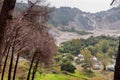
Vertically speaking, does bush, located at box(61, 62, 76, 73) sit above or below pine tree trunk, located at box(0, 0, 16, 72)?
below

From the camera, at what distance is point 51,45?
48.5 m

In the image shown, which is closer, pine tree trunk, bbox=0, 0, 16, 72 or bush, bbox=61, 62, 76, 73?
pine tree trunk, bbox=0, 0, 16, 72

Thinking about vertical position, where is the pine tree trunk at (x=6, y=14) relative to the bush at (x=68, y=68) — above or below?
above

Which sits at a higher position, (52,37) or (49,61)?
(52,37)

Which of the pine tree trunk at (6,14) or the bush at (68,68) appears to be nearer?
the pine tree trunk at (6,14)

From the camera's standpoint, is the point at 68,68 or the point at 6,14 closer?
the point at 6,14

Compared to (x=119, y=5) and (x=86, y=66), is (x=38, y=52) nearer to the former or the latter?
(x=119, y=5)

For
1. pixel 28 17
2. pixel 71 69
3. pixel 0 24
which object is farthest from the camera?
pixel 71 69

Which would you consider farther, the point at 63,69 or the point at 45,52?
the point at 63,69

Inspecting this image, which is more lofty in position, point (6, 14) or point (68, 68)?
point (6, 14)

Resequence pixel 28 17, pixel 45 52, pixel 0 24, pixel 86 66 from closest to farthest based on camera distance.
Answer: pixel 0 24, pixel 28 17, pixel 45 52, pixel 86 66

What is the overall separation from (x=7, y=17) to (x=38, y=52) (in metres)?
39.6

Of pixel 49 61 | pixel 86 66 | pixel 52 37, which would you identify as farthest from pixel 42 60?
pixel 86 66

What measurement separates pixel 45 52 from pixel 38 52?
1.16 metres
